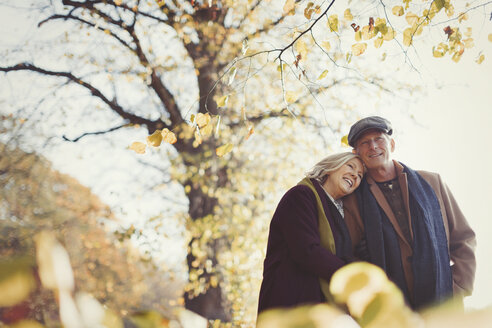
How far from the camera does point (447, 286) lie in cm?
256

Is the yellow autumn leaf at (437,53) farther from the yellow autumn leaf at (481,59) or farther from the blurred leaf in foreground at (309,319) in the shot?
the blurred leaf in foreground at (309,319)

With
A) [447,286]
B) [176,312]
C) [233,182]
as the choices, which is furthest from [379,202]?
[233,182]

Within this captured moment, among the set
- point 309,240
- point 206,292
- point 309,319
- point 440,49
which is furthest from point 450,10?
point 206,292

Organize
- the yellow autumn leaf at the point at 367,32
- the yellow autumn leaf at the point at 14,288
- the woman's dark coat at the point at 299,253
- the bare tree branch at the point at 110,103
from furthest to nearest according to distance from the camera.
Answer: the bare tree branch at the point at 110,103 → the yellow autumn leaf at the point at 367,32 → the woman's dark coat at the point at 299,253 → the yellow autumn leaf at the point at 14,288

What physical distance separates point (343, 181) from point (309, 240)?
1.87 ft

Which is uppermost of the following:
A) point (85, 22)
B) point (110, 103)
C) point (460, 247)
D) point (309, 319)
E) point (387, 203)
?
point (85, 22)

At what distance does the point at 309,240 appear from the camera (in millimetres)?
2203

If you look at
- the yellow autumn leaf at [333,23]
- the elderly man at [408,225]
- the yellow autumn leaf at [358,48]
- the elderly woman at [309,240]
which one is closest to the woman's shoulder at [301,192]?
the elderly woman at [309,240]

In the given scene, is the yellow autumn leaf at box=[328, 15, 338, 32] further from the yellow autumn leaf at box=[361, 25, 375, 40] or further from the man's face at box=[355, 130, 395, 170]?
the man's face at box=[355, 130, 395, 170]

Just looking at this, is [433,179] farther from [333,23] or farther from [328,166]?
[333,23]

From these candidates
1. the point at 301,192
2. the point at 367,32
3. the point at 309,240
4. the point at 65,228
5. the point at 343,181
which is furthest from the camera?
the point at 65,228

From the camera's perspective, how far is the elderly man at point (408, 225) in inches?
97.4

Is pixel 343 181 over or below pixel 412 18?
below

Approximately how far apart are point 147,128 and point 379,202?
5.86 metres
